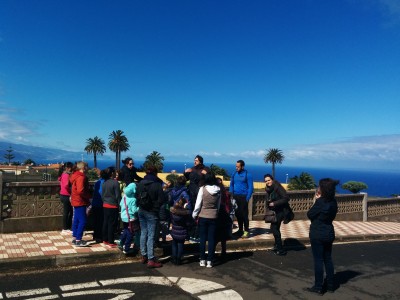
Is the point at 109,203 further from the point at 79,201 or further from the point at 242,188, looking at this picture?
the point at 242,188

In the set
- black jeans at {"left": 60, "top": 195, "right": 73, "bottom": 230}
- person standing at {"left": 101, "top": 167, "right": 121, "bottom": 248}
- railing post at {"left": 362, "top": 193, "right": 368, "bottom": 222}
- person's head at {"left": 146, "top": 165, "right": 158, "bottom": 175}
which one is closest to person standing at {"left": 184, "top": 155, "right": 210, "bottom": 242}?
person's head at {"left": 146, "top": 165, "right": 158, "bottom": 175}

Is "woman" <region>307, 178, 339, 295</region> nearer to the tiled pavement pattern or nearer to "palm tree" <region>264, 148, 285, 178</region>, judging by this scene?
the tiled pavement pattern

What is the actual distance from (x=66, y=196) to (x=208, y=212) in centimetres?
379

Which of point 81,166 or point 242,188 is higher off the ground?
point 81,166

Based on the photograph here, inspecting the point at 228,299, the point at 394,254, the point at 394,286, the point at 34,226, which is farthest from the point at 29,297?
the point at 394,254

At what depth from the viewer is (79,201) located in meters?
7.04

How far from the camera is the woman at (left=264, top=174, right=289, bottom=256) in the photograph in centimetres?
723

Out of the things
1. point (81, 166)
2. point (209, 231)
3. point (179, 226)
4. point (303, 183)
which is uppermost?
point (81, 166)

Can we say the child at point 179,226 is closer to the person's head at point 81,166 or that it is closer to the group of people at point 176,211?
the group of people at point 176,211

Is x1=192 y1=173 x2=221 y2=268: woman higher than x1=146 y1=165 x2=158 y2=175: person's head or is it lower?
lower

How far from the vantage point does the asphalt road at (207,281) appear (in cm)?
486

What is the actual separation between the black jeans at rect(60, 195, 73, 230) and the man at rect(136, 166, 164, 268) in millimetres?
2780

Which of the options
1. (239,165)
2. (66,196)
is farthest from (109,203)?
(239,165)

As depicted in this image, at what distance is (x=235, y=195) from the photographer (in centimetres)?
857
